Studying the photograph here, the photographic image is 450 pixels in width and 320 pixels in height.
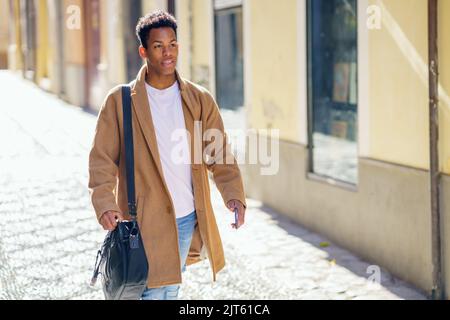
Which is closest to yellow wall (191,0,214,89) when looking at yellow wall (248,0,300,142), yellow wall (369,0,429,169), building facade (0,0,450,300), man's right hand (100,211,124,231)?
building facade (0,0,450,300)

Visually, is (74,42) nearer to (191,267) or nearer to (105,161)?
(191,267)

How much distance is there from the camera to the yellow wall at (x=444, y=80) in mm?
5402

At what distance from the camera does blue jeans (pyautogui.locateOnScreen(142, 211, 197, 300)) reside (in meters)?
3.63

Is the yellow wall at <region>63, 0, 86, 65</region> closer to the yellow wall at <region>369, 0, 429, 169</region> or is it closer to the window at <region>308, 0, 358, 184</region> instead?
the window at <region>308, 0, 358, 184</region>

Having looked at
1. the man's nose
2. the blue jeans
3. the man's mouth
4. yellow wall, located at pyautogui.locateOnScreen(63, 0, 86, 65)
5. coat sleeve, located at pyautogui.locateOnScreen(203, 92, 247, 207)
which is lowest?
the blue jeans

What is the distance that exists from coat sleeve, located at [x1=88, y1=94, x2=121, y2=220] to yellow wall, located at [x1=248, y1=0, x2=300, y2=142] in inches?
187

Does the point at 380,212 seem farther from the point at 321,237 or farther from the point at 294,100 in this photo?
the point at 294,100

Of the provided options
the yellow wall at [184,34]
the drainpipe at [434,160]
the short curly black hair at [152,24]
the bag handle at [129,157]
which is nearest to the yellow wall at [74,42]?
the yellow wall at [184,34]

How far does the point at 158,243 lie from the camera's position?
139 inches

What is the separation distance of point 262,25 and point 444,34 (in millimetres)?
3635

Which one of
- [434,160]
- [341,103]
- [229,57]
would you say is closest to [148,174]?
[434,160]

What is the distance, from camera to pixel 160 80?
140 inches

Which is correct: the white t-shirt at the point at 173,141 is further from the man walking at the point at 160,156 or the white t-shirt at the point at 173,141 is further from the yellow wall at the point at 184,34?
the yellow wall at the point at 184,34

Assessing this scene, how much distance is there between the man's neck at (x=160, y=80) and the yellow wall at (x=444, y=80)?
2.58 m
